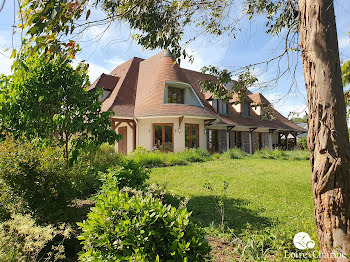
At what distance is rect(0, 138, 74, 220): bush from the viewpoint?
367cm

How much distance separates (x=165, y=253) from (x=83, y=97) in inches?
179

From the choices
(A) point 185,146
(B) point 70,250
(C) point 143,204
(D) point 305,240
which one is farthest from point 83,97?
(A) point 185,146

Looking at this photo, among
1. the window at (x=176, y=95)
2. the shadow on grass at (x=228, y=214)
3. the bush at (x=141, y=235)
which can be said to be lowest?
the shadow on grass at (x=228, y=214)

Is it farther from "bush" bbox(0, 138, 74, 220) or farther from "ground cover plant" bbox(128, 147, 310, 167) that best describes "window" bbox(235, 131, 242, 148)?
"bush" bbox(0, 138, 74, 220)

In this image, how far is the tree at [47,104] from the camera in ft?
17.3

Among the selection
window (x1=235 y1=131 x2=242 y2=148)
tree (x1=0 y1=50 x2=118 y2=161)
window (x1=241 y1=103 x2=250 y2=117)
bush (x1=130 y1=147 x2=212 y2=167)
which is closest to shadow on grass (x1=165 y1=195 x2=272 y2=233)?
tree (x1=0 y1=50 x2=118 y2=161)

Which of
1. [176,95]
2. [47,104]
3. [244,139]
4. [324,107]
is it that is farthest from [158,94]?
[324,107]

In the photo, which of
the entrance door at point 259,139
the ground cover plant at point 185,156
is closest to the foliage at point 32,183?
the ground cover plant at point 185,156

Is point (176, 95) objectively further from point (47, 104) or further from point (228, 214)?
point (228, 214)

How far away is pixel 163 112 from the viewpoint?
55.0 feet

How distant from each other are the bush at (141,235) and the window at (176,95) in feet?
52.2

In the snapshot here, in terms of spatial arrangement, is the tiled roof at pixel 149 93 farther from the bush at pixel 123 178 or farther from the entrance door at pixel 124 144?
the bush at pixel 123 178

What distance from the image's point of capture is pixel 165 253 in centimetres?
245

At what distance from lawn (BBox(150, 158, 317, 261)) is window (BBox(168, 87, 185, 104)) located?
924cm
